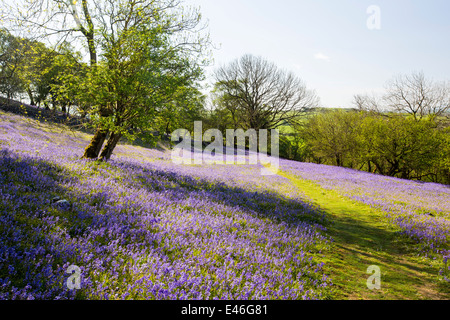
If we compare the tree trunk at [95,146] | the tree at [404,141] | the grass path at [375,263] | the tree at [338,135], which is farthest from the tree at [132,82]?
the tree at [338,135]

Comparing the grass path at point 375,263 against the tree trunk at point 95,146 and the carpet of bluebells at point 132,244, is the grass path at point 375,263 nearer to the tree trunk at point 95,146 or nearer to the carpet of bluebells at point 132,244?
the carpet of bluebells at point 132,244

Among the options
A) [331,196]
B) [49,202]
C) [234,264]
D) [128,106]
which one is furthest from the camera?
[331,196]

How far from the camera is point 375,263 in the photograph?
6402mm

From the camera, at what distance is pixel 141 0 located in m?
11.8

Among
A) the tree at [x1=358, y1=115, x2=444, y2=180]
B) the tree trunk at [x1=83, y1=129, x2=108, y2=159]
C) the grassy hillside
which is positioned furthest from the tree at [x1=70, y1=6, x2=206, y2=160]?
the tree at [x1=358, y1=115, x2=444, y2=180]

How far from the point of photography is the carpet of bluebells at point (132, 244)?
10.1 feet

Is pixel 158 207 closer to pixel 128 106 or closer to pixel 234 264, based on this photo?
pixel 234 264

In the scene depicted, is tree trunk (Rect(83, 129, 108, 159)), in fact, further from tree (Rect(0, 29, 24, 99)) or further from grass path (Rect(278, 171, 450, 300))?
grass path (Rect(278, 171, 450, 300))

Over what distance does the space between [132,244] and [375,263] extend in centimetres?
633

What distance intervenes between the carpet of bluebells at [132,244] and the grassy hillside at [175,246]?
0.02 metres

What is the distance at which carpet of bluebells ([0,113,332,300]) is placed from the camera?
3072 mm

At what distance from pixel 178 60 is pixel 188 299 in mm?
10518

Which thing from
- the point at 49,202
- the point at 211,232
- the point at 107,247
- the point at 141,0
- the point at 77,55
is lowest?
the point at 211,232
